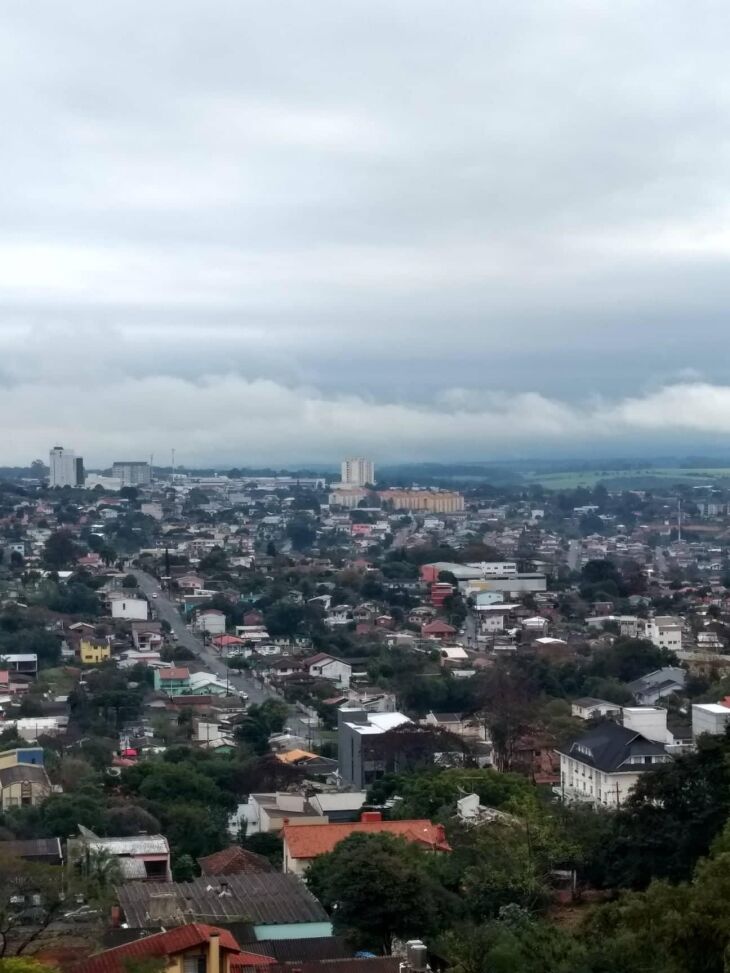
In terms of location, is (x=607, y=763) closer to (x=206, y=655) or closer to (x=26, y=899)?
(x=26, y=899)

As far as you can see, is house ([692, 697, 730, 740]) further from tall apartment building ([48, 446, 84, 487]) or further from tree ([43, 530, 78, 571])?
tall apartment building ([48, 446, 84, 487])

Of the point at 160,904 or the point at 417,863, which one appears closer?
the point at 160,904

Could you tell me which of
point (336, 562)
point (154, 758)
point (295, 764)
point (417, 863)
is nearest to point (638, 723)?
point (295, 764)

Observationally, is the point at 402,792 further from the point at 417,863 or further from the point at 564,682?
the point at 564,682

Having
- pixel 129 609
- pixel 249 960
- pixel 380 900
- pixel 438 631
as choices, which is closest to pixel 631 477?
pixel 438 631

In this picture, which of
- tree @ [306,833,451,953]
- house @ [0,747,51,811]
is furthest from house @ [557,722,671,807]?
house @ [0,747,51,811]

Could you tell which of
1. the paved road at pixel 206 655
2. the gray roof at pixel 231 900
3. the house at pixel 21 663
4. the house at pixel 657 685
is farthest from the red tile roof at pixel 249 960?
the house at pixel 21 663

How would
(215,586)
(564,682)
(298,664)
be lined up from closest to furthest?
(564,682), (298,664), (215,586)
